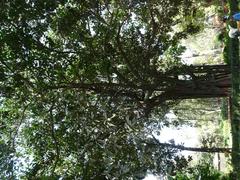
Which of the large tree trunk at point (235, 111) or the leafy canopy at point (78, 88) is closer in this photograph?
the large tree trunk at point (235, 111)

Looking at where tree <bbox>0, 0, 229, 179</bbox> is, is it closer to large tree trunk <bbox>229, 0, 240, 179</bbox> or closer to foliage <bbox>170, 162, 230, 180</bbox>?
foliage <bbox>170, 162, 230, 180</bbox>

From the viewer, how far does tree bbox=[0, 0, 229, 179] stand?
27.0 ft

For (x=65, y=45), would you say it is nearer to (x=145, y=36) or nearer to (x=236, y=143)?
(x=145, y=36)

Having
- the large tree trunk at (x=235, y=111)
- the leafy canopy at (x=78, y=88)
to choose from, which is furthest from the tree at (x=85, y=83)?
the large tree trunk at (x=235, y=111)

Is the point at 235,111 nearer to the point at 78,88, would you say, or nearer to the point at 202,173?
the point at 202,173

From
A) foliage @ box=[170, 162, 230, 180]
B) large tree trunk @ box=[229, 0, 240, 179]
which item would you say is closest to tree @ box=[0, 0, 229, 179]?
foliage @ box=[170, 162, 230, 180]

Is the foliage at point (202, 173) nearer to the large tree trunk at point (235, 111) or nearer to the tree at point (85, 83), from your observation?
the tree at point (85, 83)

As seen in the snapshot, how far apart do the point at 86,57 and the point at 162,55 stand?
254 cm

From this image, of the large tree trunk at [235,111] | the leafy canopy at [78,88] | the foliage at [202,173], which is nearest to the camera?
the large tree trunk at [235,111]

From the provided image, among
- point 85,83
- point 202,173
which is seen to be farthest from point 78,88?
point 202,173

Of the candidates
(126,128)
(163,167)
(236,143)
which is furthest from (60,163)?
(236,143)

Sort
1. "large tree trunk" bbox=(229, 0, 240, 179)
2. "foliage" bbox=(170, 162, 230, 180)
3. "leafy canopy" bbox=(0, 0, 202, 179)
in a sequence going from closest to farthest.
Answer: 1. "large tree trunk" bbox=(229, 0, 240, 179)
2. "leafy canopy" bbox=(0, 0, 202, 179)
3. "foliage" bbox=(170, 162, 230, 180)

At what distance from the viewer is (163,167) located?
9172 mm

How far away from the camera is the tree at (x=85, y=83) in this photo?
8219mm
